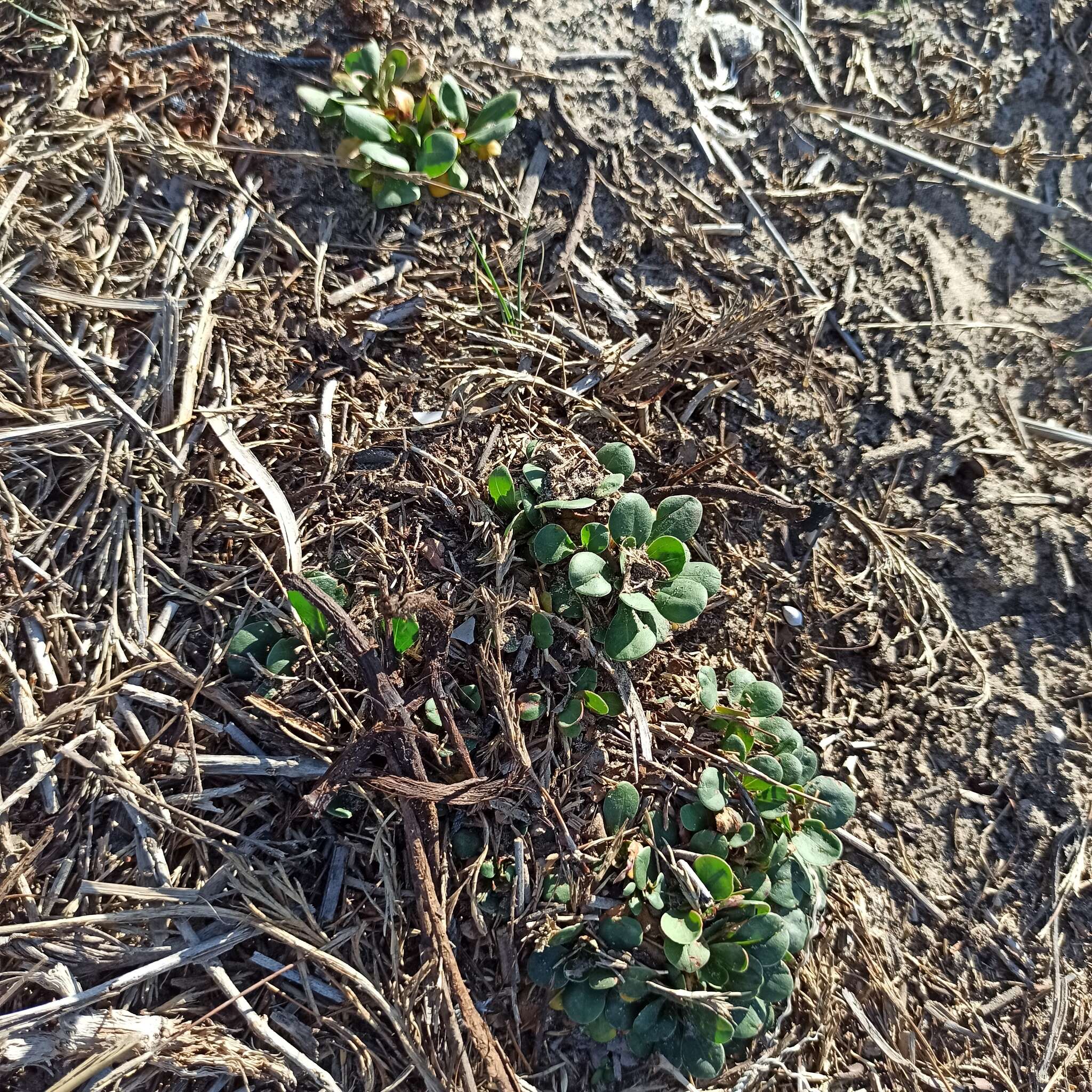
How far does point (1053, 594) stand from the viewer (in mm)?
2225

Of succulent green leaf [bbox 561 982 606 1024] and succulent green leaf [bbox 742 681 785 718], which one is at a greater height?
succulent green leaf [bbox 742 681 785 718]

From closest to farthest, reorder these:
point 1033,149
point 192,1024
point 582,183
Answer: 1. point 192,1024
2. point 582,183
3. point 1033,149

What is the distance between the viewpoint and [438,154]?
207 cm

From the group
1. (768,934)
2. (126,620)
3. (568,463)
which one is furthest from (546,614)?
(126,620)

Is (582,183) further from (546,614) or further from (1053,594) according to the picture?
(1053,594)

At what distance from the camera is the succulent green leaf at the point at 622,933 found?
1.74m

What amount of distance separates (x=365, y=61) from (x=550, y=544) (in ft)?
4.85

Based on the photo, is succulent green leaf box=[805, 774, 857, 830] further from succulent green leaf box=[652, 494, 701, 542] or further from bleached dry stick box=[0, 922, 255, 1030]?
bleached dry stick box=[0, 922, 255, 1030]

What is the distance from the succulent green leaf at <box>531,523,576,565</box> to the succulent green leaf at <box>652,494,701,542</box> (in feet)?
0.87

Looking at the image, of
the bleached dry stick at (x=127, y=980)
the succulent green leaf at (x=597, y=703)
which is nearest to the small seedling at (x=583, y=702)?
the succulent green leaf at (x=597, y=703)

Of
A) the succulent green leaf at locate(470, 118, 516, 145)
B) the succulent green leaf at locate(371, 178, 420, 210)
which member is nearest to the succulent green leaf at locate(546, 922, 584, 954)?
the succulent green leaf at locate(371, 178, 420, 210)

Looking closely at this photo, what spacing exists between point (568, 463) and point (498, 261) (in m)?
0.69

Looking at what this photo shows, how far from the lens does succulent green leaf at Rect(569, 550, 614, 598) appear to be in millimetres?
1764

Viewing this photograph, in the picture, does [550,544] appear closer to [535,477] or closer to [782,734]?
[535,477]
